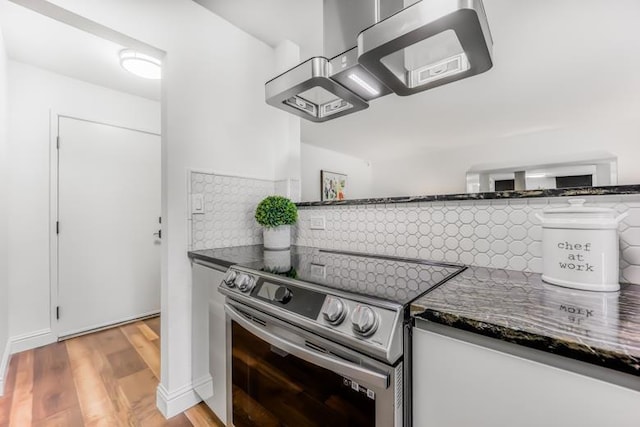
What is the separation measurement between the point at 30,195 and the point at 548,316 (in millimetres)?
3200

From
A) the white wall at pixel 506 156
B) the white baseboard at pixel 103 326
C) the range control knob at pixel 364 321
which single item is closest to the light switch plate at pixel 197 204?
the range control knob at pixel 364 321

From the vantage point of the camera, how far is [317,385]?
75cm

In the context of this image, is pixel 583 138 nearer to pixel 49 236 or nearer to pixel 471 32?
pixel 471 32

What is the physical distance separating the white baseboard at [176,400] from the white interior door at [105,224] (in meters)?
1.48

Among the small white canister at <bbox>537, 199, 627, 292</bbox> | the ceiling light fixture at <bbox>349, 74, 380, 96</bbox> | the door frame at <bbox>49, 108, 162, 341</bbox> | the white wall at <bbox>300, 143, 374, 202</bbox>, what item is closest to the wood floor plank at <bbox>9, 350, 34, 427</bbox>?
the door frame at <bbox>49, 108, 162, 341</bbox>

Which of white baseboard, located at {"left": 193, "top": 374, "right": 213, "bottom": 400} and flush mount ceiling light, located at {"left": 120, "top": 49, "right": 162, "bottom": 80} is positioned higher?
flush mount ceiling light, located at {"left": 120, "top": 49, "right": 162, "bottom": 80}

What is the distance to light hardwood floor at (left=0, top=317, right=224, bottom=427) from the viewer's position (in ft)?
4.48

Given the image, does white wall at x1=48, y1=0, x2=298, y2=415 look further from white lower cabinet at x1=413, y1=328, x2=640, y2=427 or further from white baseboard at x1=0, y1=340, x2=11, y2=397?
white lower cabinet at x1=413, y1=328, x2=640, y2=427

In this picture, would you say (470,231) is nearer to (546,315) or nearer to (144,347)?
(546,315)

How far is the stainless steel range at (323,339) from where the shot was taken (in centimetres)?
61

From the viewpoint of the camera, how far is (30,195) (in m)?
2.10

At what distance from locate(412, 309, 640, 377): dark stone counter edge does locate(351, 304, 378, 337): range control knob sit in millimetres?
112

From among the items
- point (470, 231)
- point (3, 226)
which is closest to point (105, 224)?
point (3, 226)

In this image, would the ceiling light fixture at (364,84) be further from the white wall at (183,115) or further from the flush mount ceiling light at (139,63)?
the flush mount ceiling light at (139,63)
